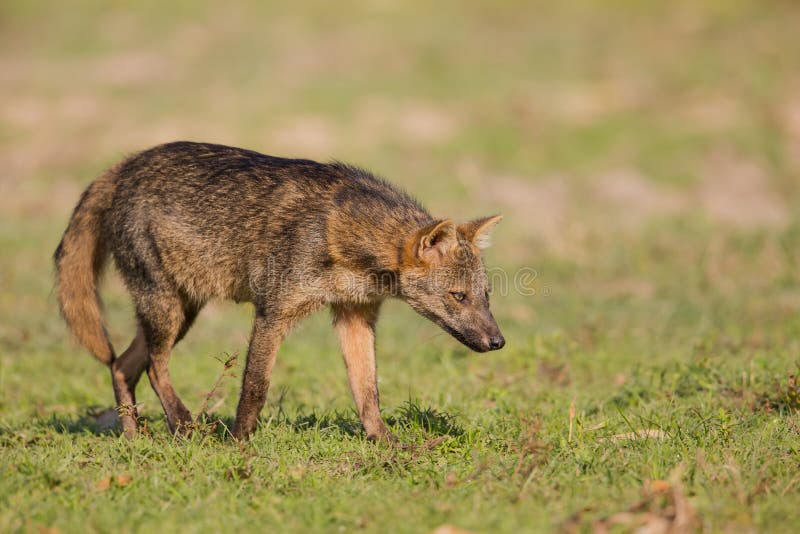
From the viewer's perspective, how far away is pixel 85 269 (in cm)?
727

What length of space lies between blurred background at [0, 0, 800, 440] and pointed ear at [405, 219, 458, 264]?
152cm

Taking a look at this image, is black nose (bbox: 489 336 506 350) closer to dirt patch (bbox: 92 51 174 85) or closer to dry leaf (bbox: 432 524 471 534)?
dry leaf (bbox: 432 524 471 534)

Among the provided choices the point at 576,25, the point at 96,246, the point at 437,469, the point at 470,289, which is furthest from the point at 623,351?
the point at 576,25

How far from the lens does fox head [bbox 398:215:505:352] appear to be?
6230mm

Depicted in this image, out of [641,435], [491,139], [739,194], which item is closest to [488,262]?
[491,139]

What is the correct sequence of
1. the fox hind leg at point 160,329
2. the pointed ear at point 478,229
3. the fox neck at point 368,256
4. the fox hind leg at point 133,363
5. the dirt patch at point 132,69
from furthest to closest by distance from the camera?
the dirt patch at point 132,69 < the fox hind leg at point 133,363 < the fox hind leg at point 160,329 < the pointed ear at point 478,229 < the fox neck at point 368,256

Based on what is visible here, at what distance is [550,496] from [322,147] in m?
14.6

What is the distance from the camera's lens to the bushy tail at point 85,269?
281 inches

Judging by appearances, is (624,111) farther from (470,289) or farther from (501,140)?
(470,289)

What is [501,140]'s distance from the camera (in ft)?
61.1

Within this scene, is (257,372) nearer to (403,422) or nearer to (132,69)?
(403,422)

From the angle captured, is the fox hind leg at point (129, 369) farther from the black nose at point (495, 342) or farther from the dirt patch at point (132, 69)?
the dirt patch at point (132, 69)

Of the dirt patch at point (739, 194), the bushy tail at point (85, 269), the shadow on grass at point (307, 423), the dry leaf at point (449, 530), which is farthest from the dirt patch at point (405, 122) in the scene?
the dry leaf at point (449, 530)

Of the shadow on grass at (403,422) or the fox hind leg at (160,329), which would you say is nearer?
the shadow on grass at (403,422)
